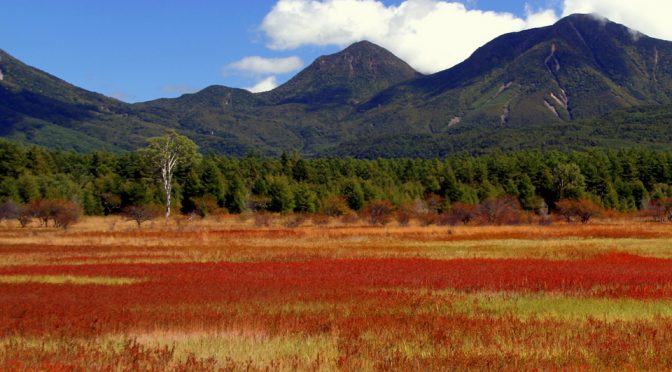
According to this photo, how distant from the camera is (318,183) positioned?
136 metres

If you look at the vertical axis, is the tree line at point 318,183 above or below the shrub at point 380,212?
above

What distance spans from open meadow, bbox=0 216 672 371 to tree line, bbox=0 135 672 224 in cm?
6644

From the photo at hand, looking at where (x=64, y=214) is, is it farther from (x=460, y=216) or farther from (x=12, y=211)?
(x=460, y=216)

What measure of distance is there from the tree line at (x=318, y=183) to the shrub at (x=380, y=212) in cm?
177

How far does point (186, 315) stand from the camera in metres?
18.2

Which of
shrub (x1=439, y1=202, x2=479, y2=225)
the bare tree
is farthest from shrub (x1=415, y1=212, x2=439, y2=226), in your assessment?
the bare tree

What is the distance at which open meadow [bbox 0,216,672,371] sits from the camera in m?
12.4

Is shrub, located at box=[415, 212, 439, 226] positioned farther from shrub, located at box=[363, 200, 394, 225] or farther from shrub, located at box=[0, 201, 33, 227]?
shrub, located at box=[0, 201, 33, 227]

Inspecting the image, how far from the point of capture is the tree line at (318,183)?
106m

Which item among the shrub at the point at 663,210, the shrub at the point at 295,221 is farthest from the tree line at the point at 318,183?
the shrub at the point at 295,221

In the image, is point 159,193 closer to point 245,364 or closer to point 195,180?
point 195,180

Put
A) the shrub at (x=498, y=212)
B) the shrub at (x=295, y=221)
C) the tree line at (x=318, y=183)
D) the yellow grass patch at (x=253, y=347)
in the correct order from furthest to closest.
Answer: the tree line at (x=318, y=183)
the shrub at (x=498, y=212)
the shrub at (x=295, y=221)
the yellow grass patch at (x=253, y=347)

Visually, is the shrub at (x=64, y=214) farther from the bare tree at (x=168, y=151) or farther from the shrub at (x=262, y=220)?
the shrub at (x=262, y=220)

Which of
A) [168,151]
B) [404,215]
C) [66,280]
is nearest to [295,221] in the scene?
[404,215]
